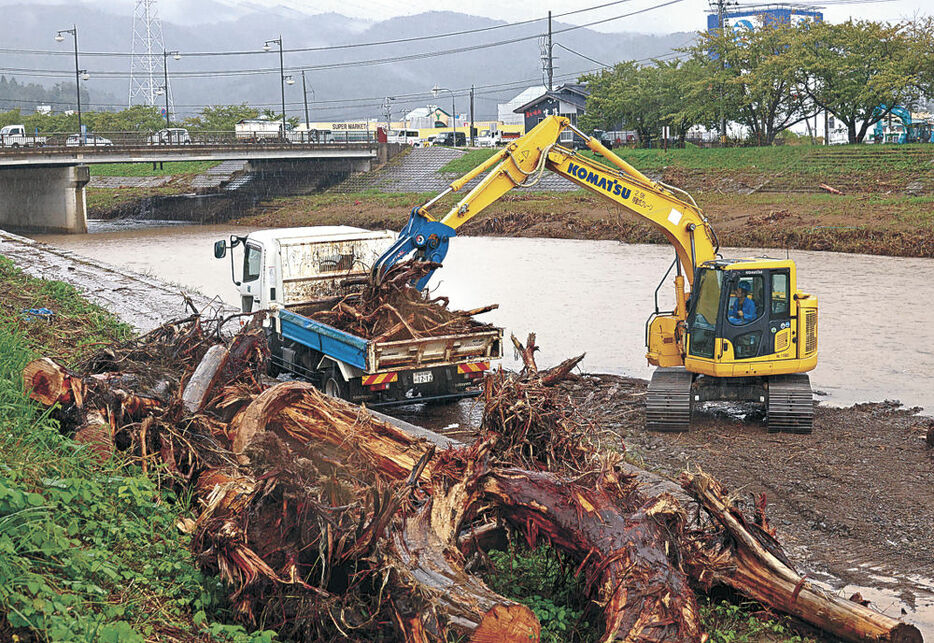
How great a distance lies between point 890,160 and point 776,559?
120 feet

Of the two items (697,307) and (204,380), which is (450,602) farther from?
(697,307)

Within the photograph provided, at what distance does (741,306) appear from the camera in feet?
41.6

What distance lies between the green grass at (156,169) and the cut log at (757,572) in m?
64.9

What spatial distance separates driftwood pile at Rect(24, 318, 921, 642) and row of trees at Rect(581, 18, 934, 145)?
42.4 metres

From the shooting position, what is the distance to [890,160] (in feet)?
128

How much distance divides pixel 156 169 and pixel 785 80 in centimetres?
4434

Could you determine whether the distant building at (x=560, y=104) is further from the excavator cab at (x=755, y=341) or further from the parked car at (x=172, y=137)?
the excavator cab at (x=755, y=341)

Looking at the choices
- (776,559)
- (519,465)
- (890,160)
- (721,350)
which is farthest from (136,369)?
(890,160)

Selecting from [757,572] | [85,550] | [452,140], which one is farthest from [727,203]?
[452,140]

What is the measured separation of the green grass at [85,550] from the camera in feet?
14.5

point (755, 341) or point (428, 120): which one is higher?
point (428, 120)

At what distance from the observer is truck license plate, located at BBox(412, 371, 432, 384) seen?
12594mm

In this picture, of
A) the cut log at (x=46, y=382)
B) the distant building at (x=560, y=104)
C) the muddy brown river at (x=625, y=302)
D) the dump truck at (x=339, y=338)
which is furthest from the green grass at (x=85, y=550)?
the distant building at (x=560, y=104)

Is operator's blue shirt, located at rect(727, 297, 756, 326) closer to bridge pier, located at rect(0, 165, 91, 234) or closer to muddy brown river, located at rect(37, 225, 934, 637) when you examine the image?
muddy brown river, located at rect(37, 225, 934, 637)
